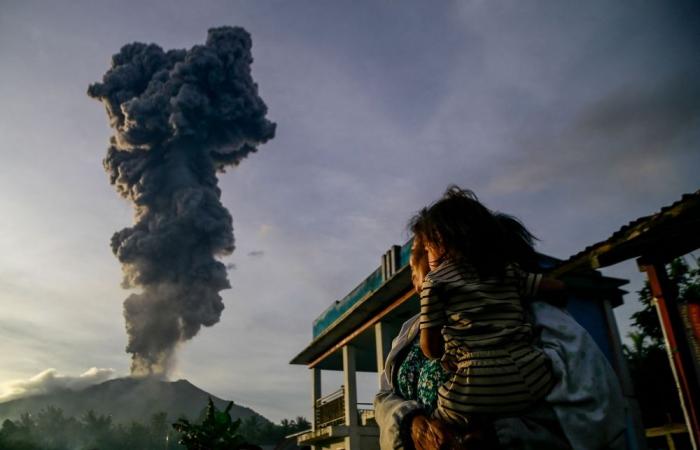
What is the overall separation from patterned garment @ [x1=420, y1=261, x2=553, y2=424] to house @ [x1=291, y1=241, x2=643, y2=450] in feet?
25.5

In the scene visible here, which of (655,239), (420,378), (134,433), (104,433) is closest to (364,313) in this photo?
(655,239)

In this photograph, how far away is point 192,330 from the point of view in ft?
229

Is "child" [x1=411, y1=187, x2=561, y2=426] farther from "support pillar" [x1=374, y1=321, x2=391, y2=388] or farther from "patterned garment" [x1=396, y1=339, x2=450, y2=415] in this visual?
"support pillar" [x1=374, y1=321, x2=391, y2=388]

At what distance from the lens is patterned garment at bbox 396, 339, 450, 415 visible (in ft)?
5.04

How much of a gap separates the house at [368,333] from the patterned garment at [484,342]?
777cm

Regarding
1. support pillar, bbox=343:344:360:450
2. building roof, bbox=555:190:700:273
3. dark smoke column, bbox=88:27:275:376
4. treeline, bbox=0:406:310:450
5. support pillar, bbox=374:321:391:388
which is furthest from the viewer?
treeline, bbox=0:406:310:450

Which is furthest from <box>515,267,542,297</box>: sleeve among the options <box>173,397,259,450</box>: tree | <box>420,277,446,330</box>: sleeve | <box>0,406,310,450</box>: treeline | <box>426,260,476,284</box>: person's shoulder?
<box>0,406,310,450</box>: treeline

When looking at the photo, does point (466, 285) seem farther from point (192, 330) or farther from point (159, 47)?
point (192, 330)

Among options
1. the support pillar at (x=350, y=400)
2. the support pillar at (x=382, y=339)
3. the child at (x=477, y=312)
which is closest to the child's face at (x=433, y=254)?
the child at (x=477, y=312)

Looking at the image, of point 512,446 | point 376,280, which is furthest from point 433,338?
point 376,280

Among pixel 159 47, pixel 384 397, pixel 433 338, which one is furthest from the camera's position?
pixel 159 47

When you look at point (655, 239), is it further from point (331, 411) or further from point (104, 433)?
point (104, 433)

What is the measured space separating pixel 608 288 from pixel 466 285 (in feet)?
34.0

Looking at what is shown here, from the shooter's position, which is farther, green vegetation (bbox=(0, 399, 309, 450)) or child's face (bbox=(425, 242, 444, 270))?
green vegetation (bbox=(0, 399, 309, 450))
